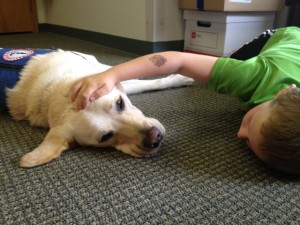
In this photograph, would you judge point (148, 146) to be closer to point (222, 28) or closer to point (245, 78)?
point (245, 78)

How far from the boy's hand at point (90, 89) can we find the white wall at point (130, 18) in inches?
57.2

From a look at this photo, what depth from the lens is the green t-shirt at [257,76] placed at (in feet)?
3.42

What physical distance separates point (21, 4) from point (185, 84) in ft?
11.9

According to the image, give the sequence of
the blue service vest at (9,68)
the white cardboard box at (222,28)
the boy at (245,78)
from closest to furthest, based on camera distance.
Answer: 1. the boy at (245,78)
2. the blue service vest at (9,68)
3. the white cardboard box at (222,28)

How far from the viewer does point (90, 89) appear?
1.00 meters

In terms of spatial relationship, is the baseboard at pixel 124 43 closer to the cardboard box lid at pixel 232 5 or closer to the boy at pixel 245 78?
the cardboard box lid at pixel 232 5

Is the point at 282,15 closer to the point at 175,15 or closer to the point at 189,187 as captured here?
the point at 175,15

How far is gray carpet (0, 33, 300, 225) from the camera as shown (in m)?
0.73

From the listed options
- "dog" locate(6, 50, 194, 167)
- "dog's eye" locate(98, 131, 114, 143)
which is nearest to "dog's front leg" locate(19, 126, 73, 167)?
"dog" locate(6, 50, 194, 167)

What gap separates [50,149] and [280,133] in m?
0.70

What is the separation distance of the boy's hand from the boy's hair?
0.52 metres

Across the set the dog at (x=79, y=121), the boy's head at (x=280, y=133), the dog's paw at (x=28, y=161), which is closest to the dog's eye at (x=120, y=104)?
the dog at (x=79, y=121)

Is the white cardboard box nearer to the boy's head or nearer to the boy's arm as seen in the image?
the boy's arm

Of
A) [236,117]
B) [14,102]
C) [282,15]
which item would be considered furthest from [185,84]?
[282,15]
